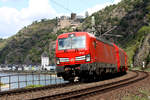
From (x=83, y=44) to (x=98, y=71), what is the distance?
2767mm

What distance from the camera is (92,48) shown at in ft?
61.0

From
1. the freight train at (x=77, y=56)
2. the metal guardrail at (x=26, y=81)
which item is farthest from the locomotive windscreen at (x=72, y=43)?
the metal guardrail at (x=26, y=81)

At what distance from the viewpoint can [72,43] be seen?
725 inches

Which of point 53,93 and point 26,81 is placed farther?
point 26,81

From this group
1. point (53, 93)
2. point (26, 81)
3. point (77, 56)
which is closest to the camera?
point (53, 93)

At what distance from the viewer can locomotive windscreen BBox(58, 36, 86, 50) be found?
1822 centimetres

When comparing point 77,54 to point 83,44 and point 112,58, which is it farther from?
point 112,58

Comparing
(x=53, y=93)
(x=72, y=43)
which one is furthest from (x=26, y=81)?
(x=53, y=93)

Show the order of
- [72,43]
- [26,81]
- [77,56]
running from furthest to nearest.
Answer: [26,81], [72,43], [77,56]

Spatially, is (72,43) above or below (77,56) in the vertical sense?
above

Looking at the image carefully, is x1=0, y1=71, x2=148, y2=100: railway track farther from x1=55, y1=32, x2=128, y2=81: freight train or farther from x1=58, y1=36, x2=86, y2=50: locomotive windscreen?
x1=58, y1=36, x2=86, y2=50: locomotive windscreen

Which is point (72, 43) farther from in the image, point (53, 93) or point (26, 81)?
point (53, 93)

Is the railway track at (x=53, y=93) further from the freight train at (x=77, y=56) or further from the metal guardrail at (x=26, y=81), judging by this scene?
the metal guardrail at (x=26, y=81)

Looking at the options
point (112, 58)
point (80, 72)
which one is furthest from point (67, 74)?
point (112, 58)
